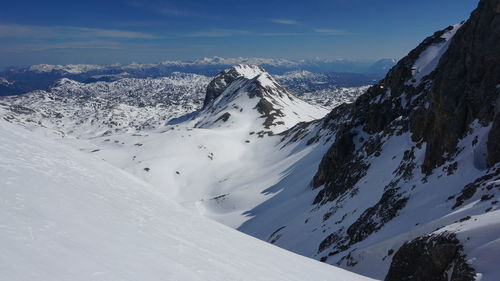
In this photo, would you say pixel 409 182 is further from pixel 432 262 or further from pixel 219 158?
pixel 219 158

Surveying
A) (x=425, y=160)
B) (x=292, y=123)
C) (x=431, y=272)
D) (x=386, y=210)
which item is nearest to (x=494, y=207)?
(x=431, y=272)

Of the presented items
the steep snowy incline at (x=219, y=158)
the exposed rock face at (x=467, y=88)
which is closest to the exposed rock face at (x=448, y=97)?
the exposed rock face at (x=467, y=88)

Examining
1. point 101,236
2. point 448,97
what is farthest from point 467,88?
point 101,236

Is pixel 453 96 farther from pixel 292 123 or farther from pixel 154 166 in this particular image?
pixel 292 123

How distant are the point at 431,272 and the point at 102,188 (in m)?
14.7

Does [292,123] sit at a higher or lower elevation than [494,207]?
lower

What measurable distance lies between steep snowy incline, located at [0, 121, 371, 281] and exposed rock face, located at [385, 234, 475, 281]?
255cm

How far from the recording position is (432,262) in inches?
519

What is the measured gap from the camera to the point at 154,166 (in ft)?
347

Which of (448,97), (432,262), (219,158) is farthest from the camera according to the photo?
(219,158)

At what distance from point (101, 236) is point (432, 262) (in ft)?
43.2

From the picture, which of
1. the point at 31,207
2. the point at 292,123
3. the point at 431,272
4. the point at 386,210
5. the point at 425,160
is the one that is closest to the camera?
the point at 31,207

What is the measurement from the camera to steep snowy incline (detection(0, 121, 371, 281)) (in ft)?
22.0

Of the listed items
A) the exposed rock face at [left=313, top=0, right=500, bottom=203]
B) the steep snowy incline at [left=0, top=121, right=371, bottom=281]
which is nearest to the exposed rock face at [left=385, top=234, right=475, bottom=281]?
the steep snowy incline at [left=0, top=121, right=371, bottom=281]
